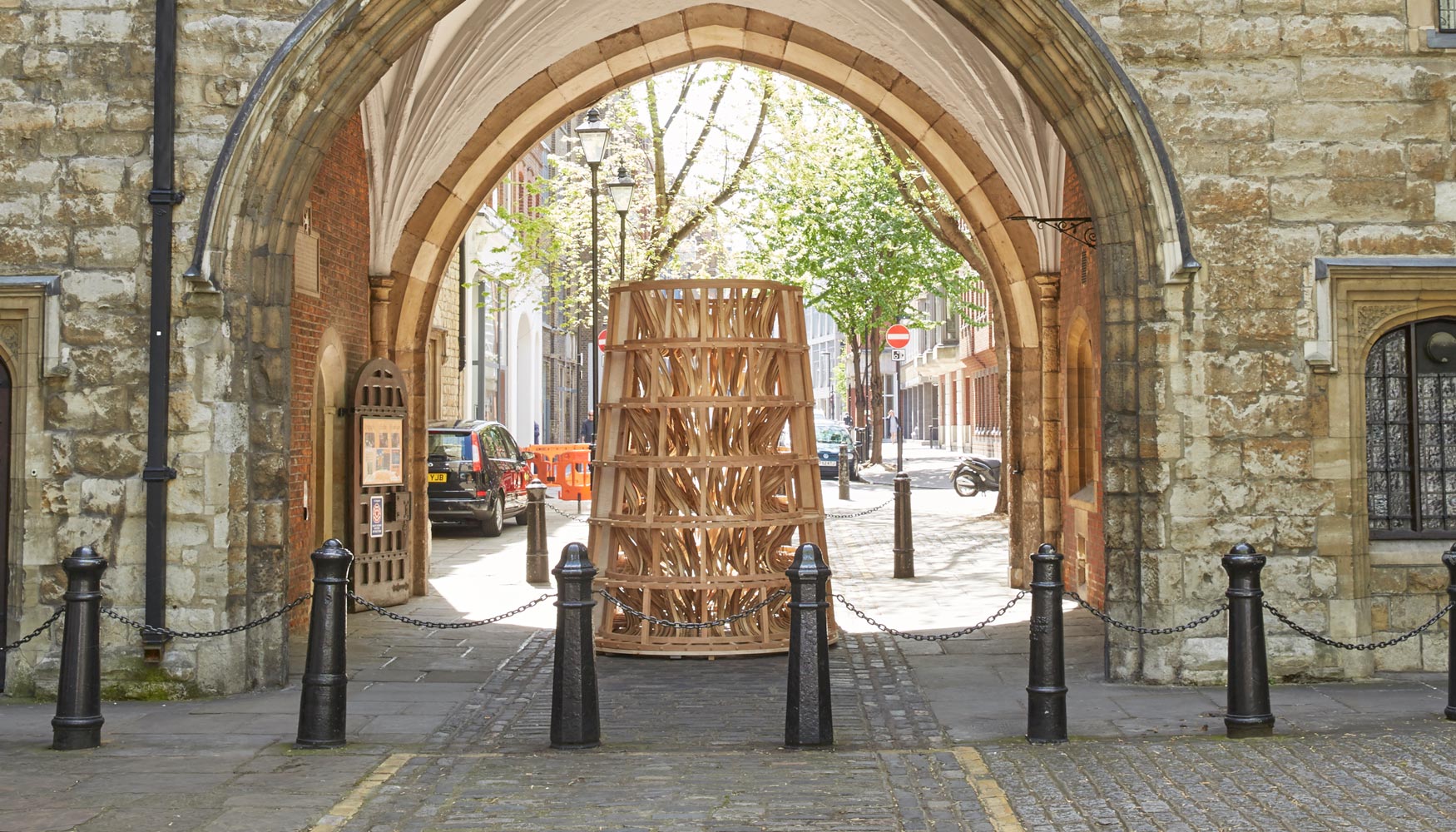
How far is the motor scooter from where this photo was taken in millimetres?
27812

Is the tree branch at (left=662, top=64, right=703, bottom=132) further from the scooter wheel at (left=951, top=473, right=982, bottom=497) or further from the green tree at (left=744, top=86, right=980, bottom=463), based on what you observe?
the scooter wheel at (left=951, top=473, right=982, bottom=497)

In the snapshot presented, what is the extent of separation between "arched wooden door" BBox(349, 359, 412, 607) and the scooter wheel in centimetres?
1689

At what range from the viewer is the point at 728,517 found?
954 centimetres

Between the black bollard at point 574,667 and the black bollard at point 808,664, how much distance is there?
2.90 ft

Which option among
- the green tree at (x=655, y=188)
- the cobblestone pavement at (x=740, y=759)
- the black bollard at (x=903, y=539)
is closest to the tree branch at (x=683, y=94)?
the green tree at (x=655, y=188)

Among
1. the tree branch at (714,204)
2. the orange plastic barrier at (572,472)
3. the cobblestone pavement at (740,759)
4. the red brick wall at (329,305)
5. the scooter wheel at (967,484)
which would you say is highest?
the tree branch at (714,204)

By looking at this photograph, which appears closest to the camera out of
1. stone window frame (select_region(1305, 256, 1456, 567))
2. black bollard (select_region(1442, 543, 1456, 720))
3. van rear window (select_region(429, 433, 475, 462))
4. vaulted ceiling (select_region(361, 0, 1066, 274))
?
black bollard (select_region(1442, 543, 1456, 720))

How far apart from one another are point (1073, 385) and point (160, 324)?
7318 mm

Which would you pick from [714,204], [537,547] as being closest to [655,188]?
[714,204]

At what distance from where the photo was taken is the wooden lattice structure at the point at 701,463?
9.61 metres

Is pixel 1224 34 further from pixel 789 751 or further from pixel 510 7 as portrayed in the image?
pixel 510 7

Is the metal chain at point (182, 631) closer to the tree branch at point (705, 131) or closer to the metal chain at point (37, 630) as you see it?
the metal chain at point (37, 630)

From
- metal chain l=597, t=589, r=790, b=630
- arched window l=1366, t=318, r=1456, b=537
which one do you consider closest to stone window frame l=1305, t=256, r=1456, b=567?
arched window l=1366, t=318, r=1456, b=537

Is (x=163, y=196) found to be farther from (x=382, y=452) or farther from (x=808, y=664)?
(x=382, y=452)
